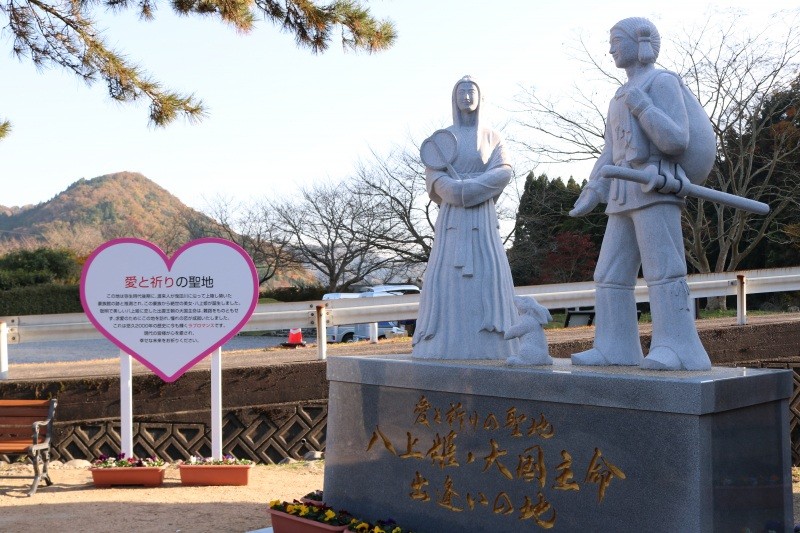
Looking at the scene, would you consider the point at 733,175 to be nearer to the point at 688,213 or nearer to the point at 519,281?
the point at 688,213

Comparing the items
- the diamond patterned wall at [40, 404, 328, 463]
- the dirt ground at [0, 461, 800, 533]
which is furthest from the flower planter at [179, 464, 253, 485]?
the diamond patterned wall at [40, 404, 328, 463]

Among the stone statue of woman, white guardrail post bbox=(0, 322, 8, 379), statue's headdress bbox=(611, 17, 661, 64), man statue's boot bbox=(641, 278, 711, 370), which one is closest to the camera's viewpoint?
man statue's boot bbox=(641, 278, 711, 370)

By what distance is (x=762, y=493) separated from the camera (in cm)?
407

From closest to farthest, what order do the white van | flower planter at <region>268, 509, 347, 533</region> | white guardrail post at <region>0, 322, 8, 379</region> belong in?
1. flower planter at <region>268, 509, 347, 533</region>
2. white guardrail post at <region>0, 322, 8, 379</region>
3. the white van

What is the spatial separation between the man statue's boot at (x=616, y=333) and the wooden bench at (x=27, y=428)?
4779mm

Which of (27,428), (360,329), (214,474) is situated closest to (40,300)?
(360,329)

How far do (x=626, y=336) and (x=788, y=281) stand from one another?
7.58 meters

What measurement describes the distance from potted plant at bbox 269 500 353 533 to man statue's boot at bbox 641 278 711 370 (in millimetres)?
2066

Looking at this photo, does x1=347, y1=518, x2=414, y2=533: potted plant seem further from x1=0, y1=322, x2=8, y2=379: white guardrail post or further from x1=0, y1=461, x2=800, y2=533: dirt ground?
x1=0, y1=322, x2=8, y2=379: white guardrail post

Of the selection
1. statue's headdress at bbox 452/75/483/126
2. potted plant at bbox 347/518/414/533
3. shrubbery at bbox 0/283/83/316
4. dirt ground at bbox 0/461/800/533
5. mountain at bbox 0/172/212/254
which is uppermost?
mountain at bbox 0/172/212/254

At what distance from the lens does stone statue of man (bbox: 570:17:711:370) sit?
452cm

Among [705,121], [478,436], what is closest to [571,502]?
[478,436]

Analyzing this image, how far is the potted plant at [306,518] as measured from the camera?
5.10 meters

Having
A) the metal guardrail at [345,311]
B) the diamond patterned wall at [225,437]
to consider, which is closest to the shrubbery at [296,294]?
the metal guardrail at [345,311]
